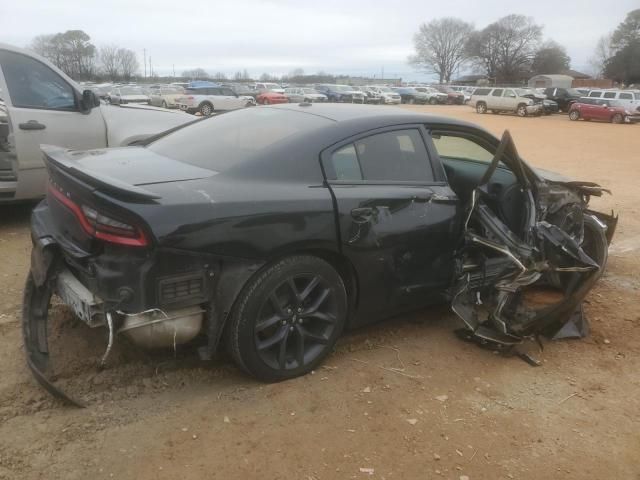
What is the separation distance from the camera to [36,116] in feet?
17.7

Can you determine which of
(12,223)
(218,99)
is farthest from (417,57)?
(12,223)

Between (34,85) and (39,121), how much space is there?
40cm

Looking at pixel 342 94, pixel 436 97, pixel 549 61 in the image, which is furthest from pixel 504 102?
pixel 549 61

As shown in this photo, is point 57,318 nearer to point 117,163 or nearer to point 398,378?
point 117,163

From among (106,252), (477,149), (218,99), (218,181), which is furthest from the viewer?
(218,99)

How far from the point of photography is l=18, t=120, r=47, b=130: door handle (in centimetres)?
530

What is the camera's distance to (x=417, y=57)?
4311 inches

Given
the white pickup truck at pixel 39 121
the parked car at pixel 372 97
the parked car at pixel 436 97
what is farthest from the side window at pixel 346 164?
the parked car at pixel 436 97

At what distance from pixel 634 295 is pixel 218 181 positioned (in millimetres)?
3775

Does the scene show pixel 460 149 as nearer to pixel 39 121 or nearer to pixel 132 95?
pixel 39 121

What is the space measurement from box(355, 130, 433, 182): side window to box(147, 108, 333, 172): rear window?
0.99ft

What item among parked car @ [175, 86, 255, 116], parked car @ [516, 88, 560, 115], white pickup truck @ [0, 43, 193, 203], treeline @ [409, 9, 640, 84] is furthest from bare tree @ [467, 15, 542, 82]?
white pickup truck @ [0, 43, 193, 203]

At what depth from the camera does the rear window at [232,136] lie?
10.6 ft

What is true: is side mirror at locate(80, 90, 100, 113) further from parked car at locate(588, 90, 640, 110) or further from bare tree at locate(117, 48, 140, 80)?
bare tree at locate(117, 48, 140, 80)
